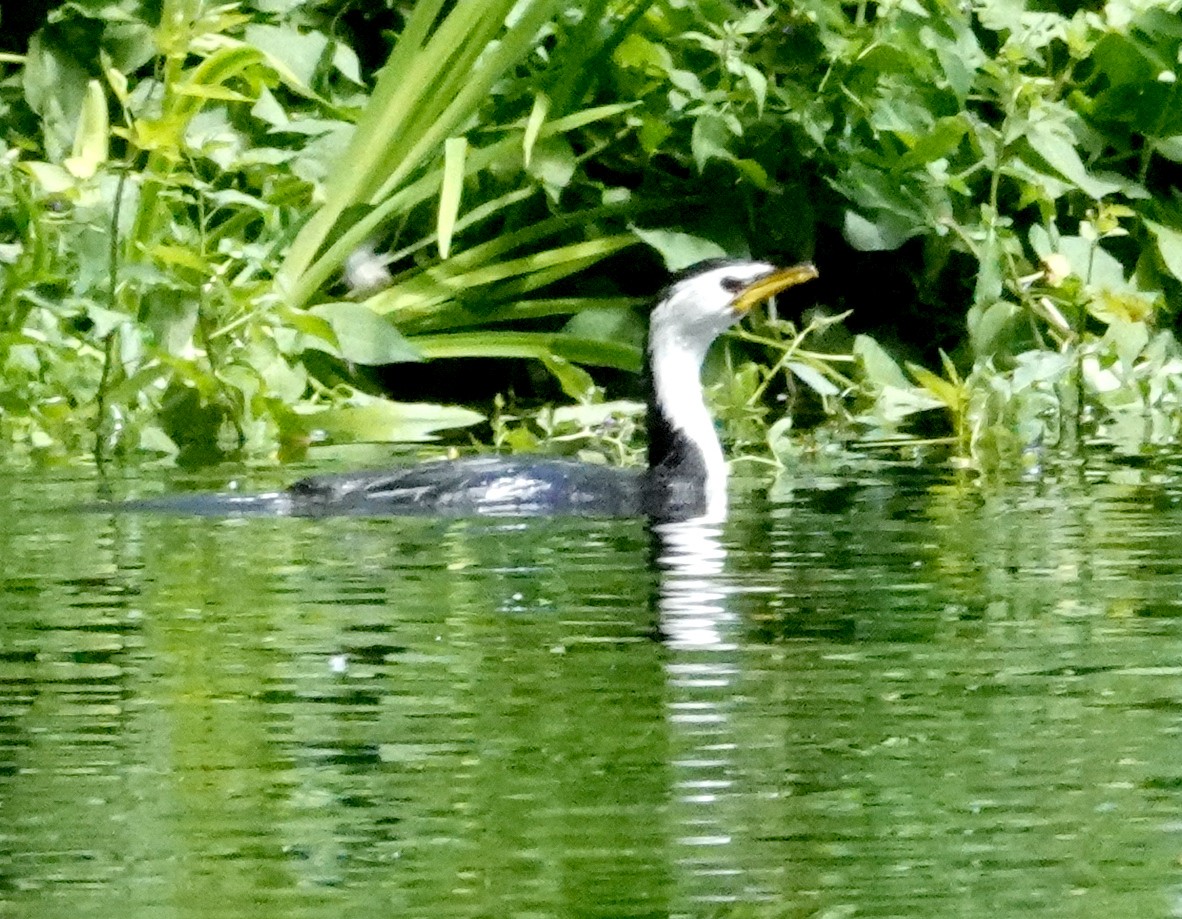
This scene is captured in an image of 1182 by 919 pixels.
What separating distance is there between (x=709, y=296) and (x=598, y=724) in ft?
11.4

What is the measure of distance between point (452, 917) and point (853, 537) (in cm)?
256

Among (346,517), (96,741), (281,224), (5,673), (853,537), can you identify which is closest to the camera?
(96,741)

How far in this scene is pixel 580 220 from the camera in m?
7.78

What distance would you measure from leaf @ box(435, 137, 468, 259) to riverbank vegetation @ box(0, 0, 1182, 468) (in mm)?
11

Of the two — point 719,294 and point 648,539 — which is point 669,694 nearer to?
point 648,539

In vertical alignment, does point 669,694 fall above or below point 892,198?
below

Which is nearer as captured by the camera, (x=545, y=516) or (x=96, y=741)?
(x=96, y=741)

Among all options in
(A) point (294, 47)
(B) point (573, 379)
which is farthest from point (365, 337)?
(A) point (294, 47)

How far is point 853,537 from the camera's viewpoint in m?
4.57

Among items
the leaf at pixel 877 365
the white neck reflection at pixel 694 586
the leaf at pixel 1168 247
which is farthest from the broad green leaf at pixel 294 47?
the white neck reflection at pixel 694 586

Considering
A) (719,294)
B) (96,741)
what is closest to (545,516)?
(719,294)

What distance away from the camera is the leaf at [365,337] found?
673 centimetres

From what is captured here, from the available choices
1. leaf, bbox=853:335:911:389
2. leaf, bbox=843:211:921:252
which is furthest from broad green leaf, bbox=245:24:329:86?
leaf, bbox=853:335:911:389

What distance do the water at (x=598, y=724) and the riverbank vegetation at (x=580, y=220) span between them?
205cm
